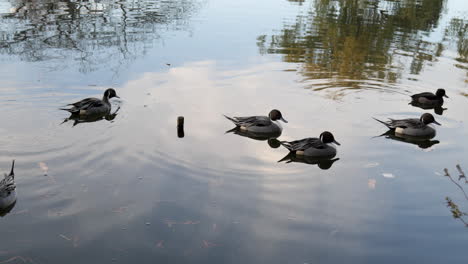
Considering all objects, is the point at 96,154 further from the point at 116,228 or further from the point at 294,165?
the point at 294,165

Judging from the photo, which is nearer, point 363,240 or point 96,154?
point 363,240

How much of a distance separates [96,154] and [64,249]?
3332 mm

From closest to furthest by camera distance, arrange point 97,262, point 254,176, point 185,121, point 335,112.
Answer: point 97,262, point 254,176, point 185,121, point 335,112

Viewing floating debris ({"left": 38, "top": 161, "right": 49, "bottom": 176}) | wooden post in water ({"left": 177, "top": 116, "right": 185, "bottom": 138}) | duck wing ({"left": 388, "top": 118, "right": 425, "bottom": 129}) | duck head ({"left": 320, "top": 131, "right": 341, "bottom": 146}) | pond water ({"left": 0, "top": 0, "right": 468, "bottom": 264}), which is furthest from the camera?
duck wing ({"left": 388, "top": 118, "right": 425, "bottom": 129})

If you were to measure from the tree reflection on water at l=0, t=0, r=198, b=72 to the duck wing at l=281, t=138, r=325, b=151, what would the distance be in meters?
8.28

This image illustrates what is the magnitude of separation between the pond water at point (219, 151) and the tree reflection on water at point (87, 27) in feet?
0.47

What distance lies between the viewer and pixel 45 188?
820 centimetres

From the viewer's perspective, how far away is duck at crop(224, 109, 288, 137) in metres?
11.3

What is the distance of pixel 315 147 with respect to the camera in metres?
10.1

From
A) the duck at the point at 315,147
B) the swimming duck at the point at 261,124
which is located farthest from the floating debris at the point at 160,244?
the swimming duck at the point at 261,124

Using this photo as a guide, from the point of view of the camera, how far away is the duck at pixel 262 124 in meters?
11.3

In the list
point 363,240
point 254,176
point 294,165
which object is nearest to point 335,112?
point 294,165

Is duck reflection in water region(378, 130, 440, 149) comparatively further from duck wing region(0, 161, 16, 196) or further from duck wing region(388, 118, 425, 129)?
duck wing region(0, 161, 16, 196)

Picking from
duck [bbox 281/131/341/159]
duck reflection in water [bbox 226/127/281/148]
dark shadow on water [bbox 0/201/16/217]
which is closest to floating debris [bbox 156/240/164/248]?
dark shadow on water [bbox 0/201/16/217]
